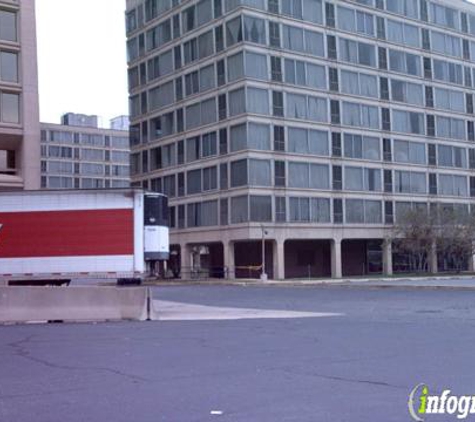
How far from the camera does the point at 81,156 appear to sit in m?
128

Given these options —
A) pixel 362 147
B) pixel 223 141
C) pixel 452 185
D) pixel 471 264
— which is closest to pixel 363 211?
pixel 362 147

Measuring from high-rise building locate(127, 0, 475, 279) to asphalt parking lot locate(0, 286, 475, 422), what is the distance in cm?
4162

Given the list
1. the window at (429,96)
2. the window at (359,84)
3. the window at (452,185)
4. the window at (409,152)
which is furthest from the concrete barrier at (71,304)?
the window at (429,96)

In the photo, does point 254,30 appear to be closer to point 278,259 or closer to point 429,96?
point 278,259

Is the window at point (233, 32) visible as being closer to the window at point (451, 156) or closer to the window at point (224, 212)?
the window at point (224, 212)

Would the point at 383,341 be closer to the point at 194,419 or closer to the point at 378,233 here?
the point at 194,419

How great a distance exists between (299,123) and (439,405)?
55.0m

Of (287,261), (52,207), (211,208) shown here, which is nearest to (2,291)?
(52,207)

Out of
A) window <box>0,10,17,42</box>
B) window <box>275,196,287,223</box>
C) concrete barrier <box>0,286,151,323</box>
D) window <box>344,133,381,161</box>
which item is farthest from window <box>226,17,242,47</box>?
concrete barrier <box>0,286,151,323</box>

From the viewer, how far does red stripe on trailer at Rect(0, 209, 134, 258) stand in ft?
86.7

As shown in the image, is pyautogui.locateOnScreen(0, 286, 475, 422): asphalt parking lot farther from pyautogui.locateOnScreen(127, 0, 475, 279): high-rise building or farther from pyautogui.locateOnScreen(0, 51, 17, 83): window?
pyautogui.locateOnScreen(127, 0, 475, 279): high-rise building

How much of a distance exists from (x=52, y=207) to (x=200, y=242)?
37.6 m

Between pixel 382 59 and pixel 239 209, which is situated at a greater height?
pixel 382 59

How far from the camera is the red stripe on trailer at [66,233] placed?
26422 mm
